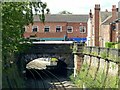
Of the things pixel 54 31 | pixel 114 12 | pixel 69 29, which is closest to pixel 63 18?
pixel 69 29

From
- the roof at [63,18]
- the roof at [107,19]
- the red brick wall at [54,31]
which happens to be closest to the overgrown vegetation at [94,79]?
the roof at [107,19]

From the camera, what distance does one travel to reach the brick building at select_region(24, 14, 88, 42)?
2744 inches

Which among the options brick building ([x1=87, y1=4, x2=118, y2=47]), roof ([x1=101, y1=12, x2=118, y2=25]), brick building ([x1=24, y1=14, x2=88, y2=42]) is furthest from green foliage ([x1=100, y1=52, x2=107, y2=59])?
brick building ([x1=24, y1=14, x2=88, y2=42])

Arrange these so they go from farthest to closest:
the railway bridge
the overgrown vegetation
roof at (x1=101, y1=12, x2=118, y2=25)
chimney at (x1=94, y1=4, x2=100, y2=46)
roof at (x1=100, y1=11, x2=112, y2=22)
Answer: chimney at (x1=94, y1=4, x2=100, y2=46) → roof at (x1=100, y1=11, x2=112, y2=22) → roof at (x1=101, y1=12, x2=118, y2=25) → the railway bridge → the overgrown vegetation

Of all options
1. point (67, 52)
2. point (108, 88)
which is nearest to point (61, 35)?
point (67, 52)

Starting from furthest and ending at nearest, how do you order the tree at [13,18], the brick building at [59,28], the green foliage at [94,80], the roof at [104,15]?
the brick building at [59,28], the roof at [104,15], the green foliage at [94,80], the tree at [13,18]

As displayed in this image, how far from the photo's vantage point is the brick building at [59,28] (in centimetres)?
6969

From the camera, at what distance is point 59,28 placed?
70375 millimetres

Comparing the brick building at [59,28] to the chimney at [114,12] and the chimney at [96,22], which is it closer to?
the chimney at [96,22]

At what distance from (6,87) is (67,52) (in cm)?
2365

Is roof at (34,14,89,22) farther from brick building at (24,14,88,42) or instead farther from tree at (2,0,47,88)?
tree at (2,0,47,88)

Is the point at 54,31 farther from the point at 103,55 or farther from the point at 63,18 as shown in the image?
the point at 103,55

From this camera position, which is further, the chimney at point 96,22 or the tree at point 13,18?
the chimney at point 96,22

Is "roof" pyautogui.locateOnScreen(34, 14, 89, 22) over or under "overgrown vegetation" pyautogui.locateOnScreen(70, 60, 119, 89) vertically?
over
